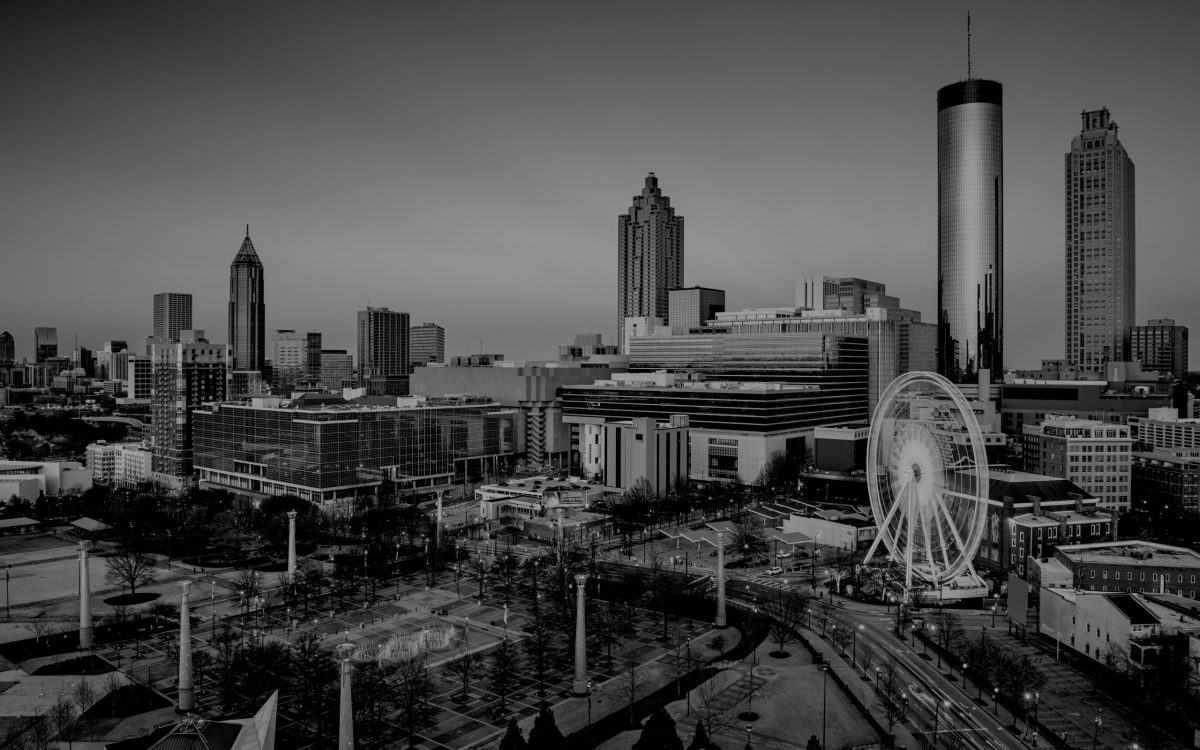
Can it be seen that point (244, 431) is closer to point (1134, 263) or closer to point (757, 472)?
point (757, 472)

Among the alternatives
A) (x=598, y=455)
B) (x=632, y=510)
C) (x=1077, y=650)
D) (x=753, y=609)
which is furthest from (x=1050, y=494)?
(x=598, y=455)

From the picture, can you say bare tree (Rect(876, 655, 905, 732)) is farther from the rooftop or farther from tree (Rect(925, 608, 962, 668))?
the rooftop

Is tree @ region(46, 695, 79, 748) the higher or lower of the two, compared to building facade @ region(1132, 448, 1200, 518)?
lower

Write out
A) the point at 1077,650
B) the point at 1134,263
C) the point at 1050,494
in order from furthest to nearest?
the point at 1134,263, the point at 1050,494, the point at 1077,650

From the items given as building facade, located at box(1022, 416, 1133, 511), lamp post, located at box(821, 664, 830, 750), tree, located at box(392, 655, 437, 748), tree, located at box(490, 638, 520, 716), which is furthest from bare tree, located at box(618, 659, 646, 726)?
building facade, located at box(1022, 416, 1133, 511)

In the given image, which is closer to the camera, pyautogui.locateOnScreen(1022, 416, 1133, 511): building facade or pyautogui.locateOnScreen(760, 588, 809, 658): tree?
pyautogui.locateOnScreen(760, 588, 809, 658): tree

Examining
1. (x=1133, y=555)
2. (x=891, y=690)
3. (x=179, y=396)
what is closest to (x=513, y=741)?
(x=891, y=690)

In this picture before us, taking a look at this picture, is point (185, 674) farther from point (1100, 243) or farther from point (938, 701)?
point (1100, 243)
